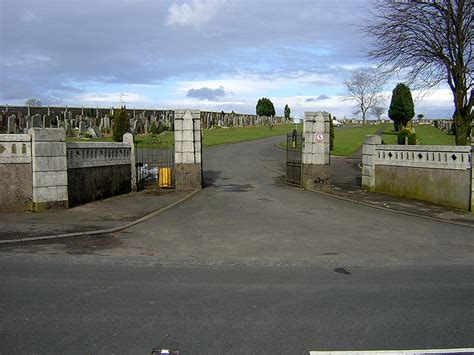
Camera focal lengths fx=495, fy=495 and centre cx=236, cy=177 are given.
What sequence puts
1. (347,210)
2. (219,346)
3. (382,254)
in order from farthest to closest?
(347,210)
(382,254)
(219,346)

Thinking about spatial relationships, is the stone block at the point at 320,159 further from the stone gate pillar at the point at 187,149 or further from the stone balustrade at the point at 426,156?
the stone gate pillar at the point at 187,149

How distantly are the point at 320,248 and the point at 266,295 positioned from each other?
3340 mm

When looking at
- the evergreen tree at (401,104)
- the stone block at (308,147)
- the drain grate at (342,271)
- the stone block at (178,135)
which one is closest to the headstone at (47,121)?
the stone block at (178,135)

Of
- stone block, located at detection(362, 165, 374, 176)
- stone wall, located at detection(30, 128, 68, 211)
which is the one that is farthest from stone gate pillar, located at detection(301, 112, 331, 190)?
stone wall, located at detection(30, 128, 68, 211)

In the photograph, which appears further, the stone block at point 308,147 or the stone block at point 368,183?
the stone block at point 308,147

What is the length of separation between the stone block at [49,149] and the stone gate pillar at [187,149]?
593 centimetres

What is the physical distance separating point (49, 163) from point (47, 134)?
755 millimetres

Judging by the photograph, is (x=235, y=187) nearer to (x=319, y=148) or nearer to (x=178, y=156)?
(x=178, y=156)

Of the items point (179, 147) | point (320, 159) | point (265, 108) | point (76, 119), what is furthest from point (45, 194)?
point (265, 108)

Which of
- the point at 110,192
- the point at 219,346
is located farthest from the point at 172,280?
the point at 110,192

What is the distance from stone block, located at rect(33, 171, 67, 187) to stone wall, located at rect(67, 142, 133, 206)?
0.65 m

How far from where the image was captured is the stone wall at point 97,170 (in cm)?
1419

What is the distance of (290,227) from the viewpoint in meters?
11.5

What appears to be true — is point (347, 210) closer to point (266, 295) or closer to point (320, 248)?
point (320, 248)
